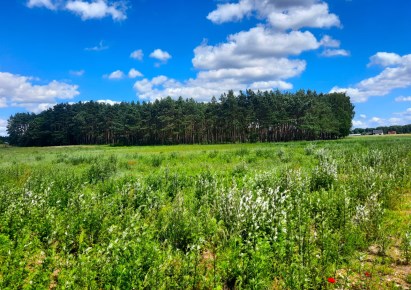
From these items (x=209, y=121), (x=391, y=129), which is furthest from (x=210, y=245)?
(x=391, y=129)

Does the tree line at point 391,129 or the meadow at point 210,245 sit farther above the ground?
the tree line at point 391,129

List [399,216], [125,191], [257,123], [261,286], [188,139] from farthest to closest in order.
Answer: [188,139], [257,123], [125,191], [399,216], [261,286]

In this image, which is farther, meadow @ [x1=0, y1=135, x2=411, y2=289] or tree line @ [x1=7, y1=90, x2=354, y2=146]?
tree line @ [x1=7, y1=90, x2=354, y2=146]

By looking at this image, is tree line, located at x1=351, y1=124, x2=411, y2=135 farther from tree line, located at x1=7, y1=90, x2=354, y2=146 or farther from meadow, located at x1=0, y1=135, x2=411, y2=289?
meadow, located at x1=0, y1=135, x2=411, y2=289

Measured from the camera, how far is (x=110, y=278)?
4.51 metres

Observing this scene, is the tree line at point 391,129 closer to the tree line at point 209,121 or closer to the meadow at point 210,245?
the tree line at point 209,121

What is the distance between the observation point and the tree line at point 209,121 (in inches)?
3551

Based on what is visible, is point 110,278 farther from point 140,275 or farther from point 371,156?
point 371,156

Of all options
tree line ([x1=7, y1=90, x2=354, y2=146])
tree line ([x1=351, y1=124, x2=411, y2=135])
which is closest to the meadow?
tree line ([x1=7, y1=90, x2=354, y2=146])

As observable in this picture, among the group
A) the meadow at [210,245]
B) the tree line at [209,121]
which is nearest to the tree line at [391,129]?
the tree line at [209,121]

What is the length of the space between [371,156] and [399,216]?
9019mm

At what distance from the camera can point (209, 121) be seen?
313 ft

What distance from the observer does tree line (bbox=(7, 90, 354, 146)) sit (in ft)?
296

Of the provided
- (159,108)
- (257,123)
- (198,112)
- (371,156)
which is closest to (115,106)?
(159,108)
